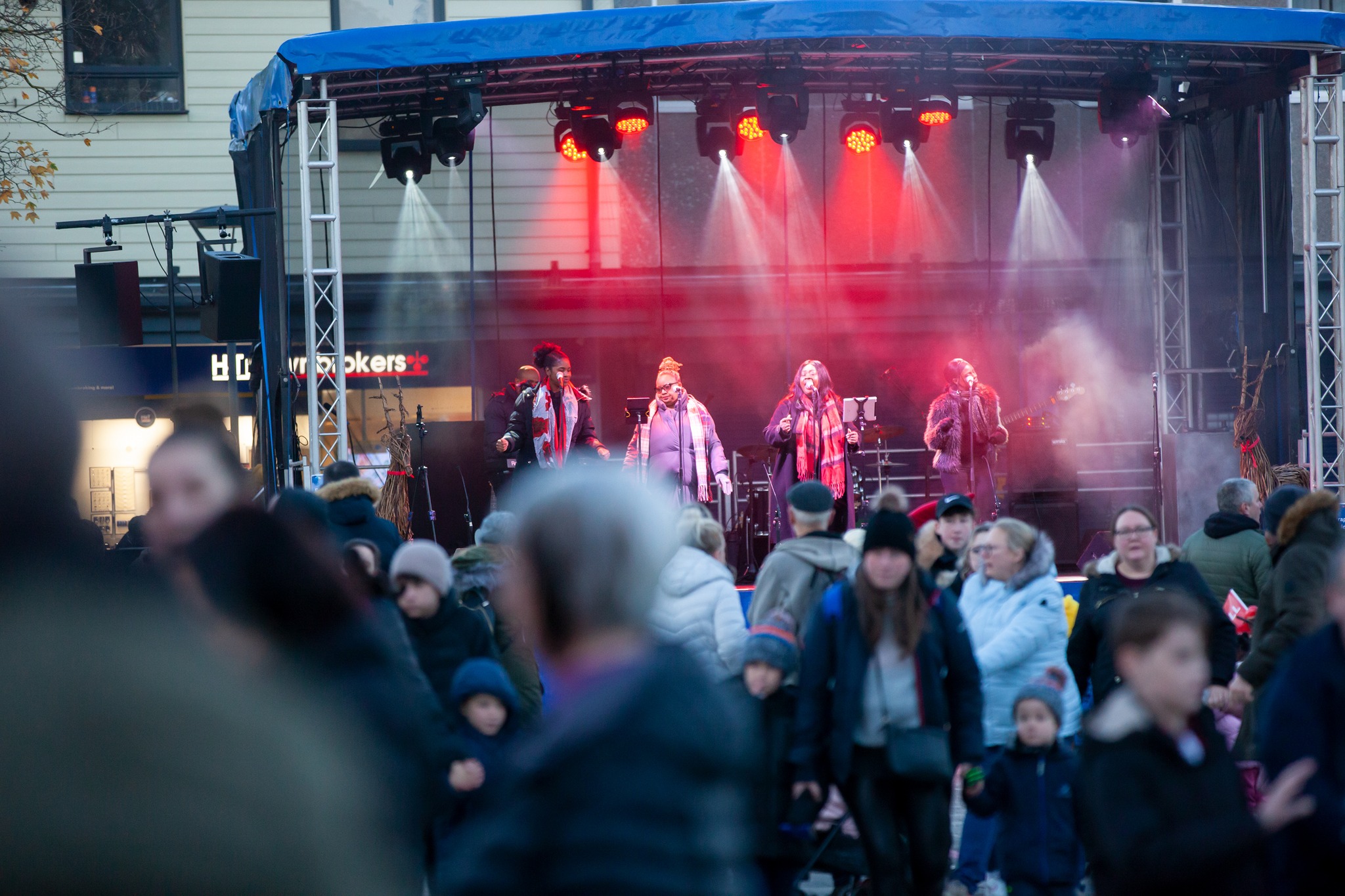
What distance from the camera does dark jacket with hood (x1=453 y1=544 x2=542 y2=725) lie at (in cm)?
516

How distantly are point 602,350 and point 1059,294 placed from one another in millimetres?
5608

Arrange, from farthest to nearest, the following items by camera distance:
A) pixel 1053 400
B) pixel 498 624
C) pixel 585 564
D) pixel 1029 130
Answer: pixel 1053 400 < pixel 1029 130 < pixel 498 624 < pixel 585 564

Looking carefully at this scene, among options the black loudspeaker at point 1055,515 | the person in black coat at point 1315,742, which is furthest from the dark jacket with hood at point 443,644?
the black loudspeaker at point 1055,515

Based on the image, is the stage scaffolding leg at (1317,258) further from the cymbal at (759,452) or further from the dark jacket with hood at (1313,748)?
the dark jacket with hood at (1313,748)

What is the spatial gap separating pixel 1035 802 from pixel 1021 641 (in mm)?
698

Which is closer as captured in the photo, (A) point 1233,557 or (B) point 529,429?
(A) point 1233,557

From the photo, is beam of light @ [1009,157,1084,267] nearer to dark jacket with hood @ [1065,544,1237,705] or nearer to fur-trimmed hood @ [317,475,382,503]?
dark jacket with hood @ [1065,544,1237,705]

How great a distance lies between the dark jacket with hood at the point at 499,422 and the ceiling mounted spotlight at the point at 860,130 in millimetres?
→ 4120

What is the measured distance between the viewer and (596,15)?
32.9 ft

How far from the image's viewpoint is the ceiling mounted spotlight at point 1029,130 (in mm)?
12719

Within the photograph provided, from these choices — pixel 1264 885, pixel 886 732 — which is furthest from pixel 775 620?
pixel 1264 885

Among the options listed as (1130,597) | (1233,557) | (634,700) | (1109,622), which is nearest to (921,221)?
(1233,557)

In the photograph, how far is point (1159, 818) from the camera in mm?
2629

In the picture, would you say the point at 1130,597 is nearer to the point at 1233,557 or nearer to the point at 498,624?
the point at 1233,557
